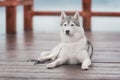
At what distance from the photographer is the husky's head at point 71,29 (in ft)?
12.0

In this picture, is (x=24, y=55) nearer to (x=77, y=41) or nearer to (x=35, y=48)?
(x=35, y=48)

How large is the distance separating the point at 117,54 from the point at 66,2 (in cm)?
630

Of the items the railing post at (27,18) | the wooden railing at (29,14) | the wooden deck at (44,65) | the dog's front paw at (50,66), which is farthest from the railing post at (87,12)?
the dog's front paw at (50,66)

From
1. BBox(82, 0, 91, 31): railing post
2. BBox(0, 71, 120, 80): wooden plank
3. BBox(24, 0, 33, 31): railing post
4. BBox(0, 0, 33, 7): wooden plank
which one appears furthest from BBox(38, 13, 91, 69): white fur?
BBox(24, 0, 33, 31): railing post

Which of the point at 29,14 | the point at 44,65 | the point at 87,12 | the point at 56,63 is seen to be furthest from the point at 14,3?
the point at 56,63

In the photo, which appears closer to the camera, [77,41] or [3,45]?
[77,41]

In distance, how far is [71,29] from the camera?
12.0ft

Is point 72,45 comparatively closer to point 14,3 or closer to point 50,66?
point 50,66

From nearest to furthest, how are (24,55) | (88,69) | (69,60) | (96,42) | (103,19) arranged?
(88,69) < (69,60) < (24,55) < (96,42) < (103,19)

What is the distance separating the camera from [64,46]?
3.81 m

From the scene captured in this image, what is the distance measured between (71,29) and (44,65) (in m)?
0.50

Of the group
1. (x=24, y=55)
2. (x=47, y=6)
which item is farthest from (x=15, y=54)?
(x=47, y=6)

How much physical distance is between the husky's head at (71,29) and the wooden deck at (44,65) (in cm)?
30

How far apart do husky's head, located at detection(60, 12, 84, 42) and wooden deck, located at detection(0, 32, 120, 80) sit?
0.30m
